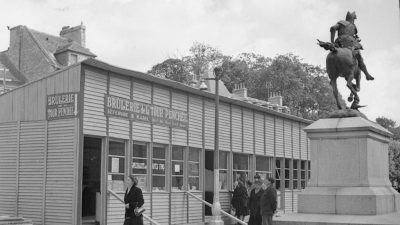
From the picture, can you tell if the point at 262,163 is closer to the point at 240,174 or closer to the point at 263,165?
the point at 263,165

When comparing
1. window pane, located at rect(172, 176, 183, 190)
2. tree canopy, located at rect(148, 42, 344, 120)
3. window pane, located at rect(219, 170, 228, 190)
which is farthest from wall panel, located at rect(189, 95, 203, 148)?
tree canopy, located at rect(148, 42, 344, 120)

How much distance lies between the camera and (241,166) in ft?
83.1

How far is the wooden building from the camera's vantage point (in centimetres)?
1623

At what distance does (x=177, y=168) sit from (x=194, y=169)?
1241mm

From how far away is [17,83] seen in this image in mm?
44562

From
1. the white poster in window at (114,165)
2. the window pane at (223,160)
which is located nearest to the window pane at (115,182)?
the white poster in window at (114,165)

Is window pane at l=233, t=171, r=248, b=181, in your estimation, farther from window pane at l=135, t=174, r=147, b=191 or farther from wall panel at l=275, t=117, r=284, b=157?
window pane at l=135, t=174, r=147, b=191

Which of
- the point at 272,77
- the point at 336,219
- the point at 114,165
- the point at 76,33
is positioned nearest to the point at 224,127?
the point at 114,165

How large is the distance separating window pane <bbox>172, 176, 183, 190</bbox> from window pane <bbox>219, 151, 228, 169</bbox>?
3151 mm

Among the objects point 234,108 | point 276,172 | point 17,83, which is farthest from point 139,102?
point 17,83

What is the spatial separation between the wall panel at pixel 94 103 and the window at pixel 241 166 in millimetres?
8869

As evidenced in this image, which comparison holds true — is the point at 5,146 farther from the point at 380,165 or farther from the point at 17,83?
the point at 17,83

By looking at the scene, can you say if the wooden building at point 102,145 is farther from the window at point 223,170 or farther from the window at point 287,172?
the window at point 287,172

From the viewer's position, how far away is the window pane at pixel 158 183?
19.4 metres
